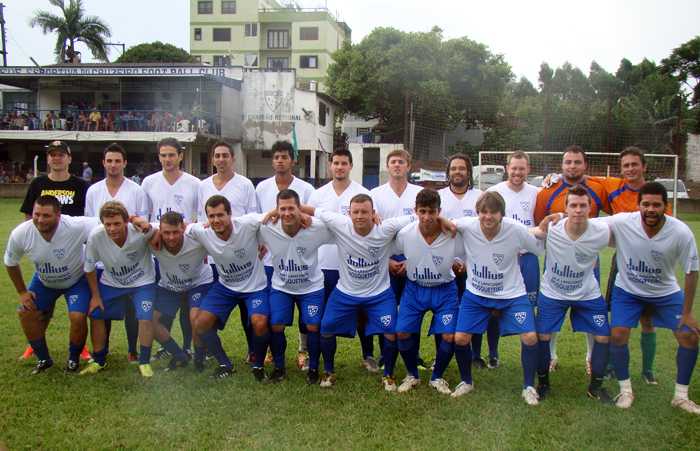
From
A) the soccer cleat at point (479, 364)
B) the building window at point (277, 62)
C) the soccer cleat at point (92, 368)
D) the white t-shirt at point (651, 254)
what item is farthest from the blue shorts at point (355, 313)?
the building window at point (277, 62)

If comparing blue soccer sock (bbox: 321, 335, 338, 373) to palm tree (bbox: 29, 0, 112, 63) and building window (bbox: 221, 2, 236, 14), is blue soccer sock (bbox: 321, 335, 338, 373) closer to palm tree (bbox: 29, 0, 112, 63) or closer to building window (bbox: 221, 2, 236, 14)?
palm tree (bbox: 29, 0, 112, 63)

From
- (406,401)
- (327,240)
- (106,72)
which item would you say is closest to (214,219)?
(327,240)

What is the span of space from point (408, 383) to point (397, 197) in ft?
6.25

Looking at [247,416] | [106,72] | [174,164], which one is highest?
[106,72]

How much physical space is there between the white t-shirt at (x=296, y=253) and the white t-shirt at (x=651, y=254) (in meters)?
2.65

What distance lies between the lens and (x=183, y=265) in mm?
4742

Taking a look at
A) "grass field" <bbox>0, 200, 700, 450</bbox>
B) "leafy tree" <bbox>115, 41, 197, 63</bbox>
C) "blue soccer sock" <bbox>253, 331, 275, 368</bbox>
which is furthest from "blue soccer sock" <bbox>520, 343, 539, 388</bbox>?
"leafy tree" <bbox>115, 41, 197, 63</bbox>

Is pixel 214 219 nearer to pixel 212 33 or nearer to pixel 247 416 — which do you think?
pixel 247 416

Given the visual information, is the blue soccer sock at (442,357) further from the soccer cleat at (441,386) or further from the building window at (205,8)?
the building window at (205,8)

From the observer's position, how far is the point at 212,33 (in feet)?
145

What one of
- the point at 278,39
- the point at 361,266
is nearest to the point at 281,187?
the point at 361,266

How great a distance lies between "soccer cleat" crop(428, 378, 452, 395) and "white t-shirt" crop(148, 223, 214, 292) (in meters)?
2.53

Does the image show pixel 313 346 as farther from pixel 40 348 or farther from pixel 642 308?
pixel 642 308

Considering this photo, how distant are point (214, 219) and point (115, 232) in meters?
0.94
